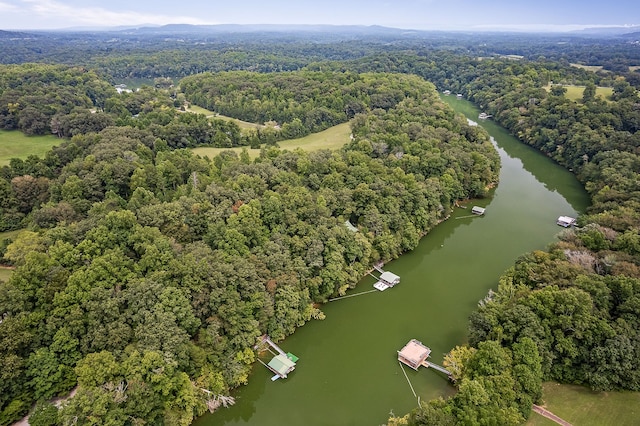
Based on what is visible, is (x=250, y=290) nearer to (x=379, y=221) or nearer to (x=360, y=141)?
(x=379, y=221)

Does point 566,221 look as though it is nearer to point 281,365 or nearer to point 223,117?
point 281,365

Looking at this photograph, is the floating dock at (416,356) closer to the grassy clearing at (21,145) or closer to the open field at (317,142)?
the open field at (317,142)

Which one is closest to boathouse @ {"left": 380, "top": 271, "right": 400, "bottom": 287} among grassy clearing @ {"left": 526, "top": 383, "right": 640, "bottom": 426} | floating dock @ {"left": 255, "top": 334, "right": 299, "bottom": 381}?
floating dock @ {"left": 255, "top": 334, "right": 299, "bottom": 381}

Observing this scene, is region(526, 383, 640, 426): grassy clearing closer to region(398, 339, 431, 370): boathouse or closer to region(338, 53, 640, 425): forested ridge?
region(338, 53, 640, 425): forested ridge

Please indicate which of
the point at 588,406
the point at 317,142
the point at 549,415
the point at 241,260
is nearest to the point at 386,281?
the point at 241,260

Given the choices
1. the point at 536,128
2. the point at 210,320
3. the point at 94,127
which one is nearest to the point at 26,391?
the point at 210,320

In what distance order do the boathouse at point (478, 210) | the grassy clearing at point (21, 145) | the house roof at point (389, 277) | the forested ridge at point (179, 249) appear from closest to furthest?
the forested ridge at point (179, 249)
the house roof at point (389, 277)
the boathouse at point (478, 210)
the grassy clearing at point (21, 145)

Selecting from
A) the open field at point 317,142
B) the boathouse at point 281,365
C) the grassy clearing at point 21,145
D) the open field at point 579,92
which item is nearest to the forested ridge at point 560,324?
the boathouse at point 281,365
